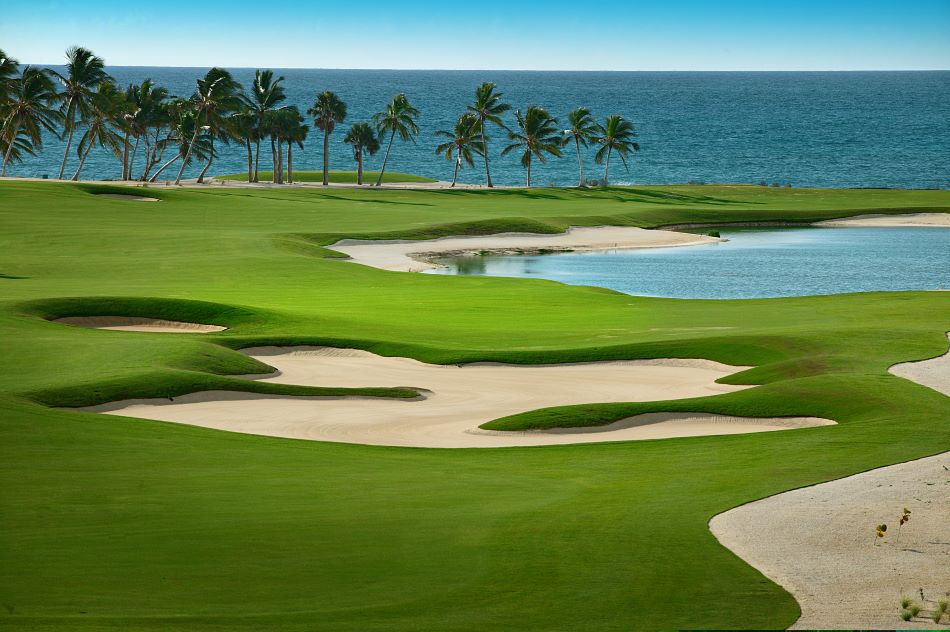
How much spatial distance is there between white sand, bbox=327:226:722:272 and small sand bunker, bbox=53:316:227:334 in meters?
22.0

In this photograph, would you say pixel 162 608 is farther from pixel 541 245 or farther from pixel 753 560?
pixel 541 245

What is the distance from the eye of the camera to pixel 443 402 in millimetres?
24297

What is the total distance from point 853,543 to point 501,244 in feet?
177

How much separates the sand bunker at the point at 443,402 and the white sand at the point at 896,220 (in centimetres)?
5529

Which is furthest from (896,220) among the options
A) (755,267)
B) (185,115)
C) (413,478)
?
(413,478)

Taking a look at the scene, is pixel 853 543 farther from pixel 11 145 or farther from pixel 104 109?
pixel 11 145

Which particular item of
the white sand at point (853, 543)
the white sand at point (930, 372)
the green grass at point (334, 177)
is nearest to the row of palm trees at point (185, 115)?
the green grass at point (334, 177)

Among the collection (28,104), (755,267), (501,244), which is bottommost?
(755,267)

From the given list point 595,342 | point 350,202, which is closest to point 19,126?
point 350,202

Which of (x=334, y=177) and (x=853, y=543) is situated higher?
(x=334, y=177)

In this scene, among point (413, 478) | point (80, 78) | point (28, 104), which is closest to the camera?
point (413, 478)

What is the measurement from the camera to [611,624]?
1037 cm

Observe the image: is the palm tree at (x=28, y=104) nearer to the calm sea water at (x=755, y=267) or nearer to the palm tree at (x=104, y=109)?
the palm tree at (x=104, y=109)

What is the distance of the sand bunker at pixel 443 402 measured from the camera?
21359 millimetres
